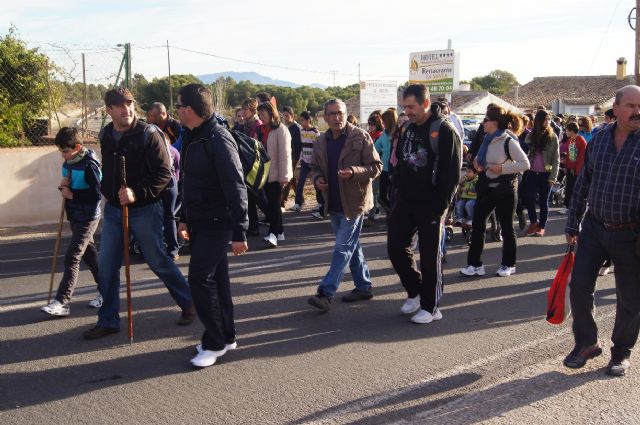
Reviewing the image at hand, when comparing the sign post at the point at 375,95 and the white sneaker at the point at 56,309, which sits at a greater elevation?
the sign post at the point at 375,95

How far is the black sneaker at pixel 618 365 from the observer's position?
4656 mm

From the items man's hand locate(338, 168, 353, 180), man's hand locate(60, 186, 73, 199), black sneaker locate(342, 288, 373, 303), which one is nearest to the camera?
man's hand locate(338, 168, 353, 180)

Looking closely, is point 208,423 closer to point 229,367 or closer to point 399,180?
point 229,367

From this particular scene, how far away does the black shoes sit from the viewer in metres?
5.55

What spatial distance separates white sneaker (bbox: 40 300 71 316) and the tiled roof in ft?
203

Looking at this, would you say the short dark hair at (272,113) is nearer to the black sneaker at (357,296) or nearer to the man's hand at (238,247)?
the black sneaker at (357,296)

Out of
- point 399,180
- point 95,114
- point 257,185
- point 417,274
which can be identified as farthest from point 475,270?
point 95,114

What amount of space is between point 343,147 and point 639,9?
1897 centimetres

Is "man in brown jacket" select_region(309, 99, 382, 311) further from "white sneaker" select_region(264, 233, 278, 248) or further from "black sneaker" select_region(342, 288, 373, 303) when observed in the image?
"white sneaker" select_region(264, 233, 278, 248)

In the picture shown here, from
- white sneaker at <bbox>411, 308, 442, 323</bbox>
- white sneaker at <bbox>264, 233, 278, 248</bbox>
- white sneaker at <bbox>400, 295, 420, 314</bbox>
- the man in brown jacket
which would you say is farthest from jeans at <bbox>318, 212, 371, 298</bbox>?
white sneaker at <bbox>264, 233, 278, 248</bbox>

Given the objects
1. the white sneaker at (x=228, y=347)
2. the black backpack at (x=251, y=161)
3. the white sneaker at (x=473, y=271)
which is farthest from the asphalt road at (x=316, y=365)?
the black backpack at (x=251, y=161)

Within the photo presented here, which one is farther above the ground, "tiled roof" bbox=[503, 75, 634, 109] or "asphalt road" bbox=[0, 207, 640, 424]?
"tiled roof" bbox=[503, 75, 634, 109]

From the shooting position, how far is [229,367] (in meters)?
4.91

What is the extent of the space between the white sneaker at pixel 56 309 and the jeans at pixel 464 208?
5.65 meters
